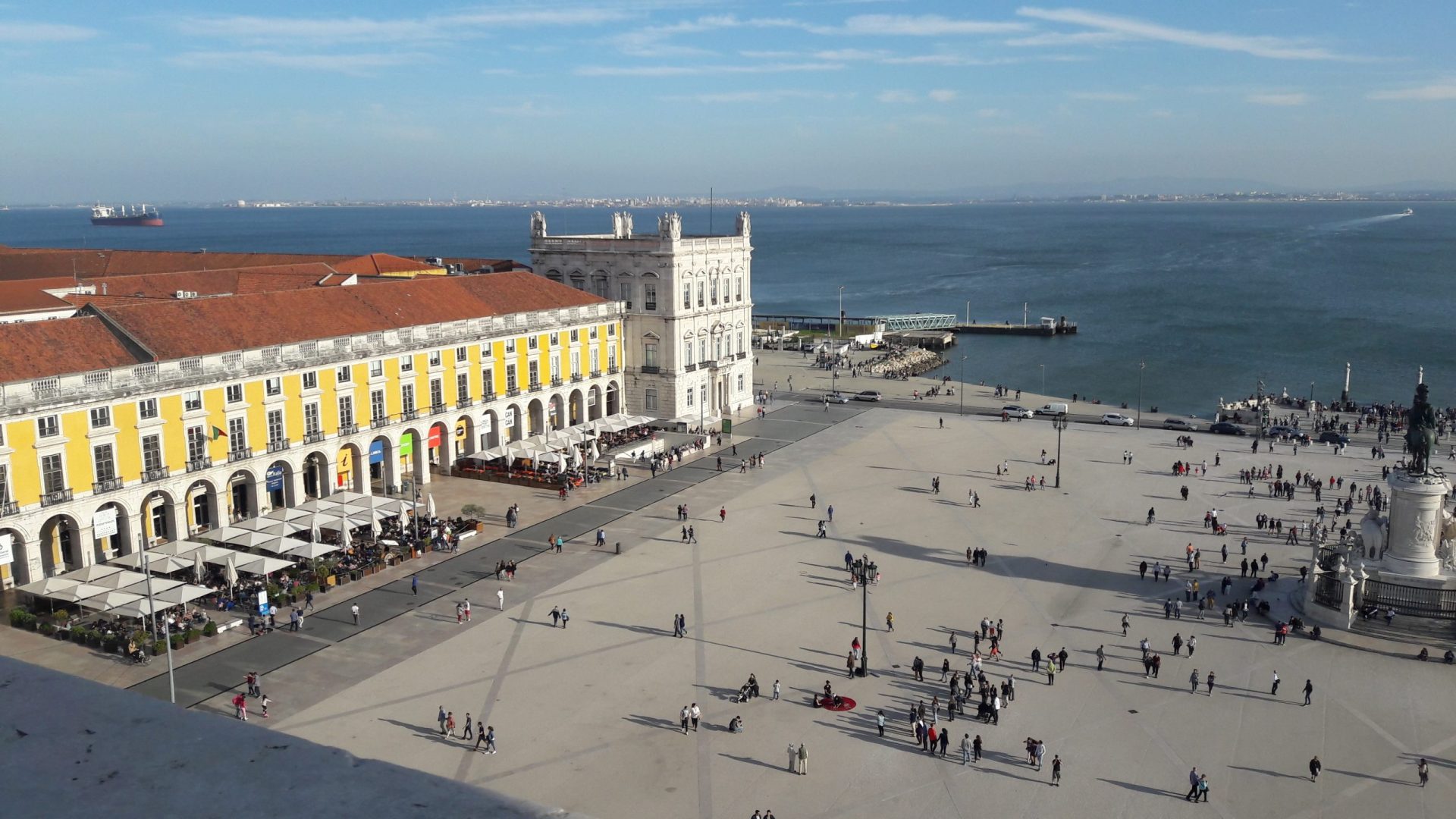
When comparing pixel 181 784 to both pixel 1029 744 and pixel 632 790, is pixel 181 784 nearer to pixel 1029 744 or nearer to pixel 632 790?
pixel 632 790

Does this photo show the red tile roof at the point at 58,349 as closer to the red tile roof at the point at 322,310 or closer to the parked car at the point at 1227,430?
the red tile roof at the point at 322,310

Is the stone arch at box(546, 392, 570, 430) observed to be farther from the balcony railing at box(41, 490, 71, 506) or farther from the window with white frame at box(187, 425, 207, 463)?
the balcony railing at box(41, 490, 71, 506)

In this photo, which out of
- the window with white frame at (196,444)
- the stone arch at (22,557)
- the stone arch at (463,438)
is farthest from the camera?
the stone arch at (463,438)

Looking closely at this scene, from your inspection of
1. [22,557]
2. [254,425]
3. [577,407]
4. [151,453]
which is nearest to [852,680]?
[151,453]

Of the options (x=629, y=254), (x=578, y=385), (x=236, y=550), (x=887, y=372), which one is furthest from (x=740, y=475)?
(x=887, y=372)

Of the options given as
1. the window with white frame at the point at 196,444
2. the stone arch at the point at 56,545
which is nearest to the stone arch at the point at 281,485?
the window with white frame at the point at 196,444

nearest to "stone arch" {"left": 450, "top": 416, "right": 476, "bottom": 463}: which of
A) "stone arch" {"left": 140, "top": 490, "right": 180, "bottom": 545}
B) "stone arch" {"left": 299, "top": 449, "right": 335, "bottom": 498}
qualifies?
"stone arch" {"left": 299, "top": 449, "right": 335, "bottom": 498}

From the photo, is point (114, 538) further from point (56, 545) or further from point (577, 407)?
point (577, 407)
